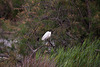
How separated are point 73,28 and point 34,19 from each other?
1395 millimetres

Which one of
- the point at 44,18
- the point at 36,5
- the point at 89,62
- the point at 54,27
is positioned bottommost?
the point at 89,62

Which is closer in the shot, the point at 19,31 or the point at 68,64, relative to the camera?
the point at 68,64

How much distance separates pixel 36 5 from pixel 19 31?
108 centimetres

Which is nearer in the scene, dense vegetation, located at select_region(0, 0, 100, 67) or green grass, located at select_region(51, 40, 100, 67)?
green grass, located at select_region(51, 40, 100, 67)

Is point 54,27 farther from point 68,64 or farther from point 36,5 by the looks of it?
point 68,64

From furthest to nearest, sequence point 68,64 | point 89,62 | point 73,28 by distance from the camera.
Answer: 1. point 73,28
2. point 89,62
3. point 68,64

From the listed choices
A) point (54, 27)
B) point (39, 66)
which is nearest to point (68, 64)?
point (39, 66)

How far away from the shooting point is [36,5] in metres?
5.71

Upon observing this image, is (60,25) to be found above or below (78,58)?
above

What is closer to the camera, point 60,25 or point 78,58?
point 78,58

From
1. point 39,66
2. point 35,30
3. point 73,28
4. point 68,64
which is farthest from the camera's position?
point 73,28

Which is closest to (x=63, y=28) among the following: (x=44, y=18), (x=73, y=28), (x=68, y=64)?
(x=73, y=28)

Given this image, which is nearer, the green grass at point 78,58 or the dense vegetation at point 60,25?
the green grass at point 78,58

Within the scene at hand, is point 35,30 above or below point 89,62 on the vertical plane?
above
